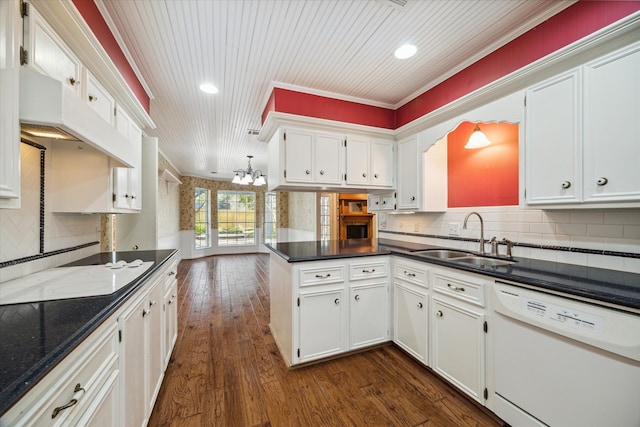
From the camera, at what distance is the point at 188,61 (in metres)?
2.23

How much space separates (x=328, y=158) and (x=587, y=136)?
192 centimetres

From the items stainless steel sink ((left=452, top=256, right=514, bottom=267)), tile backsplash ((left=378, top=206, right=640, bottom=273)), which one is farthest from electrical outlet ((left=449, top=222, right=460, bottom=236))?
stainless steel sink ((left=452, top=256, right=514, bottom=267))

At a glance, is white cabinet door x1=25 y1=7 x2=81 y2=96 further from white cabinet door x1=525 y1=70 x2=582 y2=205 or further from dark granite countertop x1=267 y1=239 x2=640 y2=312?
white cabinet door x1=525 y1=70 x2=582 y2=205

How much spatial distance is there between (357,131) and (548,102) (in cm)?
160

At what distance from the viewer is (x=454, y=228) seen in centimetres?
256

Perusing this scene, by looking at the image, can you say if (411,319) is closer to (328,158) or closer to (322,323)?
(322,323)

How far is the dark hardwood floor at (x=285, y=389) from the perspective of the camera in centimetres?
161

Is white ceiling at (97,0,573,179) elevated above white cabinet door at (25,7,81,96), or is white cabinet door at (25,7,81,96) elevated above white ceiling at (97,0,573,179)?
white ceiling at (97,0,573,179)

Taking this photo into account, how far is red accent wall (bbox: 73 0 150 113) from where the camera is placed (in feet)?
A: 4.91

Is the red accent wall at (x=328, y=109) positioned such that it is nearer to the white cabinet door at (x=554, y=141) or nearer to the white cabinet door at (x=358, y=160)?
the white cabinet door at (x=358, y=160)

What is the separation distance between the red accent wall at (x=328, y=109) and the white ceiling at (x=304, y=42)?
8cm

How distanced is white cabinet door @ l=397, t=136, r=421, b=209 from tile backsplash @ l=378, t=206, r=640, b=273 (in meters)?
0.36

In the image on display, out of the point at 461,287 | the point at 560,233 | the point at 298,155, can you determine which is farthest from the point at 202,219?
the point at 560,233

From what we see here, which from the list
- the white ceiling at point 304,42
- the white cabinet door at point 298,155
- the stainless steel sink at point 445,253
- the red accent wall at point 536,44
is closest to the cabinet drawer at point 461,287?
the stainless steel sink at point 445,253
